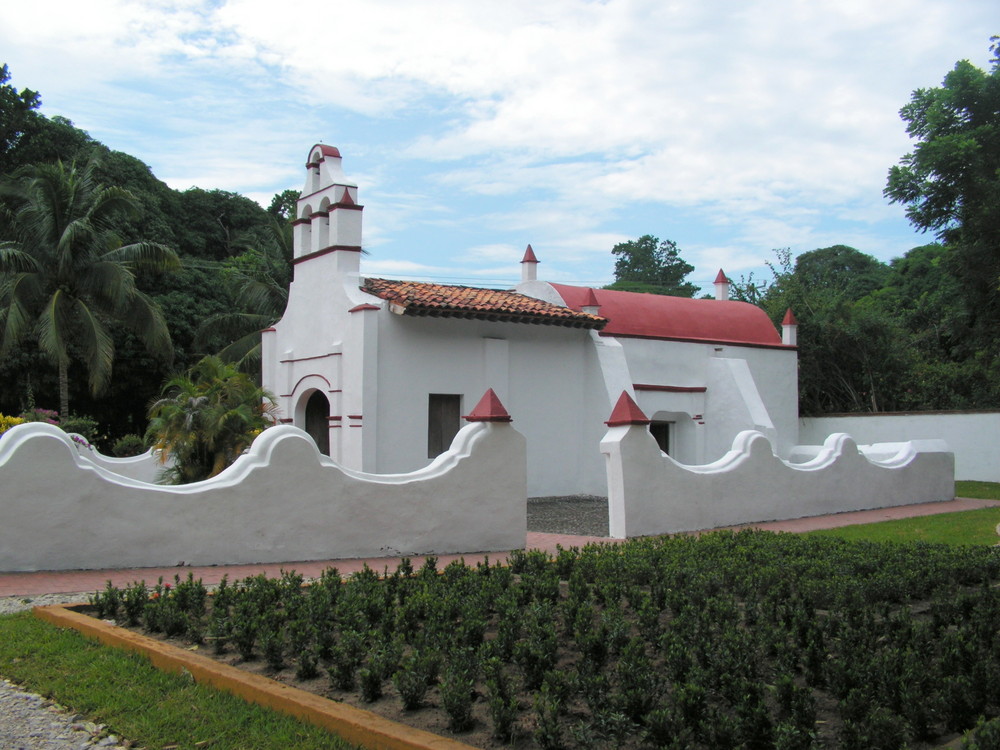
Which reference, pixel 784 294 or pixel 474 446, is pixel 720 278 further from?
pixel 474 446

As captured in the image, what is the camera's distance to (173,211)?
117 ft

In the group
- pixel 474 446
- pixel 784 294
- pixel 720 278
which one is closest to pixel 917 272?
pixel 784 294

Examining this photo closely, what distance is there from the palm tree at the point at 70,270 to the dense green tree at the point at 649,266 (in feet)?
128

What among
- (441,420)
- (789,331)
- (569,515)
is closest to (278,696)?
(569,515)

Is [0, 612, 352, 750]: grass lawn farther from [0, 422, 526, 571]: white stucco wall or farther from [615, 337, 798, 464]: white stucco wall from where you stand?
[615, 337, 798, 464]: white stucco wall

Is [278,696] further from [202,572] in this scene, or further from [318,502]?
[318,502]

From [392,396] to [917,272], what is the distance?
28.1m

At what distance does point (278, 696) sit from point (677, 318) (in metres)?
17.5

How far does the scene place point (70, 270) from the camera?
23.1 meters

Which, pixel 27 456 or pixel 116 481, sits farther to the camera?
pixel 116 481

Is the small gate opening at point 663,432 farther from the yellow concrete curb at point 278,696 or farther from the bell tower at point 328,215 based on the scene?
the yellow concrete curb at point 278,696

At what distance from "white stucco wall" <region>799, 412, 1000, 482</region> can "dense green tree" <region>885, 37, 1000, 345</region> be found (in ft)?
7.91

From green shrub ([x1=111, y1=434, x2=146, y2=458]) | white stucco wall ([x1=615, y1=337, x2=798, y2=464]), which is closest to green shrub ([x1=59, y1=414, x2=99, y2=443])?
green shrub ([x1=111, y1=434, x2=146, y2=458])

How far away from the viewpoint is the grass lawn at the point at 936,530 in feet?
37.0
